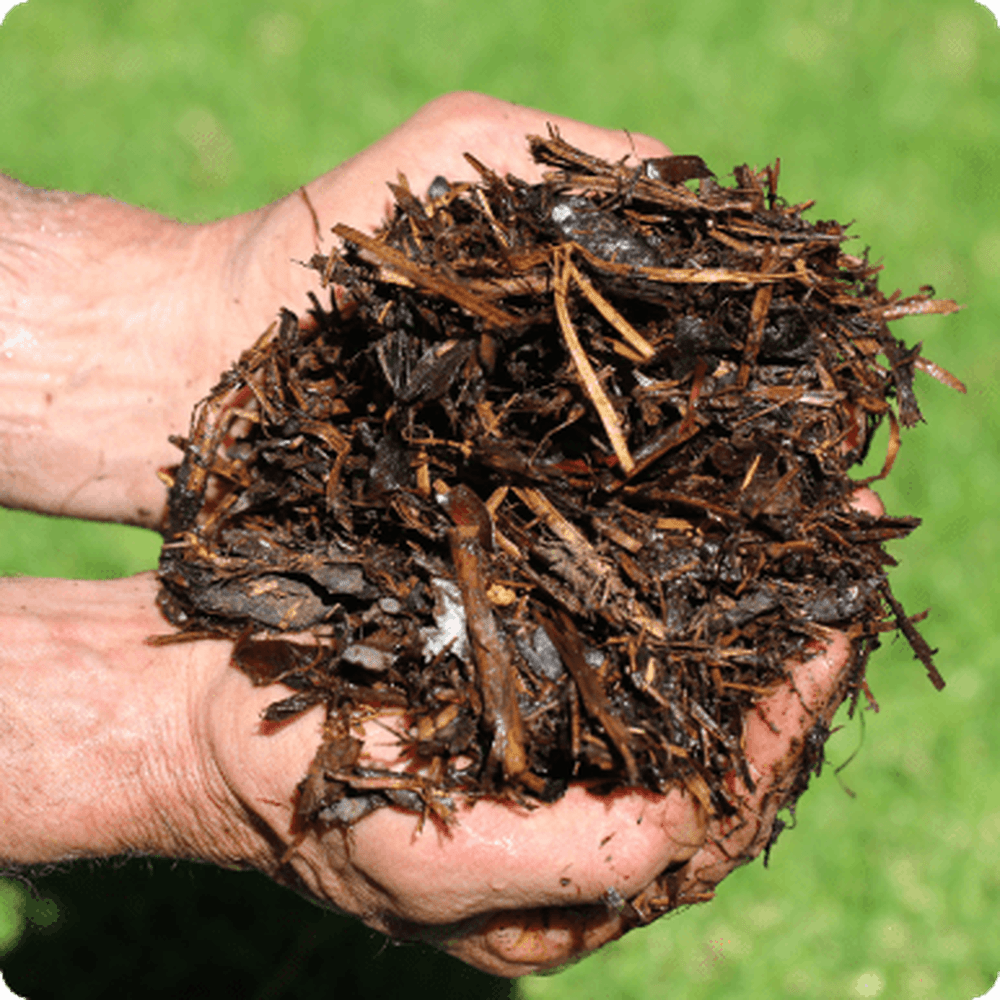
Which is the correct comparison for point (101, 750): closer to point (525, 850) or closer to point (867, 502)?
point (525, 850)

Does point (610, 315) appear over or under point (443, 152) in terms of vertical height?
under

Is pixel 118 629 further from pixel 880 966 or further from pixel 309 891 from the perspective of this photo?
pixel 880 966

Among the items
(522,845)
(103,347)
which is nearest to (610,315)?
(522,845)

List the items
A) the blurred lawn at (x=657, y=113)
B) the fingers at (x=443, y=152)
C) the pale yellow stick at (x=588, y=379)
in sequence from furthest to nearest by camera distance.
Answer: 1. the blurred lawn at (x=657, y=113)
2. the fingers at (x=443, y=152)
3. the pale yellow stick at (x=588, y=379)

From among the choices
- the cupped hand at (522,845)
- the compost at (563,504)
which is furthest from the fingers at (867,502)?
the compost at (563,504)

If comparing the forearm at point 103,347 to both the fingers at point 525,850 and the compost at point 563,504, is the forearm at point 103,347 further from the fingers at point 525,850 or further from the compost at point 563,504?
the fingers at point 525,850

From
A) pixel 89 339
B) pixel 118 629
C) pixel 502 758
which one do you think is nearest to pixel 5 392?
pixel 89 339

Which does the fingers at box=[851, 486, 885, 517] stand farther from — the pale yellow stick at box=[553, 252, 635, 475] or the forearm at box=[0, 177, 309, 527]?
the forearm at box=[0, 177, 309, 527]
